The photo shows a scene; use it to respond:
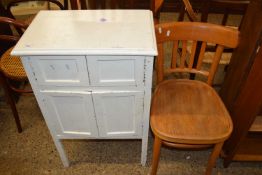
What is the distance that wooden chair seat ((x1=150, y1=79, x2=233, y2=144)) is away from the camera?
980 millimetres

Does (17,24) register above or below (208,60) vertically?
above

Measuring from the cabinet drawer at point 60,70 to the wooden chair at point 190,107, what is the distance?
1.31ft

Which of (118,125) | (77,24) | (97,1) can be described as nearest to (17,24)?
(77,24)

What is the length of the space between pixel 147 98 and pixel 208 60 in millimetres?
1449

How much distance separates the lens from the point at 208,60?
2193 millimetres

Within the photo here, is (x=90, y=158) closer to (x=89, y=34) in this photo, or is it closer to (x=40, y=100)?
(x=40, y=100)

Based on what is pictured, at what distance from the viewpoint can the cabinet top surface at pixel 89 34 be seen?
803 mm

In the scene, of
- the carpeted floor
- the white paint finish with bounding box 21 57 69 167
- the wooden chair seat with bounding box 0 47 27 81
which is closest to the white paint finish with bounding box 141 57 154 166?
the carpeted floor

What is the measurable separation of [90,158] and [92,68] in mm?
771

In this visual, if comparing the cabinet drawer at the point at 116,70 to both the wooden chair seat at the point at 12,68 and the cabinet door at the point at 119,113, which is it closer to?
the cabinet door at the point at 119,113

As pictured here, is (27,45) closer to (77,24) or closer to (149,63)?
(77,24)

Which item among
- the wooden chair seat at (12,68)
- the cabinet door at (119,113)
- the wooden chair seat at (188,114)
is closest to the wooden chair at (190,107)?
the wooden chair seat at (188,114)

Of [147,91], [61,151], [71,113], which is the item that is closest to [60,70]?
[71,113]

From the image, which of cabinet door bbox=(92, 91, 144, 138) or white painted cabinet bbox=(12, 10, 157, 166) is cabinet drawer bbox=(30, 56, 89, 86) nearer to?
white painted cabinet bbox=(12, 10, 157, 166)
